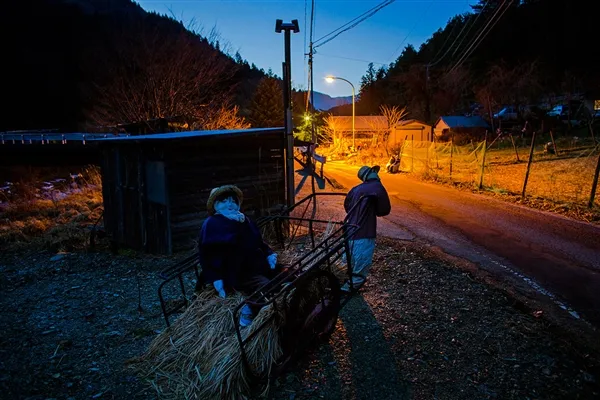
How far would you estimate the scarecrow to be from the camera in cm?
322

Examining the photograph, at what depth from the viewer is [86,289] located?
6.06 metres

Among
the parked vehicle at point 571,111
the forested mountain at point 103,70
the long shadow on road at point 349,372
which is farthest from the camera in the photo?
the parked vehicle at point 571,111

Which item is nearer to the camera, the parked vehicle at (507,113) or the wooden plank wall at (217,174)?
the wooden plank wall at (217,174)

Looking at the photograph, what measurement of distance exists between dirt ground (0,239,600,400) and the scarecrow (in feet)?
3.02

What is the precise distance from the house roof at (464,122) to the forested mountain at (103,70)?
23938mm

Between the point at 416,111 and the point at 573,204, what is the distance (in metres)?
54.7

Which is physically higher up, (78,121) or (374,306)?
(78,121)

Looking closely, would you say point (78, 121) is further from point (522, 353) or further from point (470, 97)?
point (470, 97)

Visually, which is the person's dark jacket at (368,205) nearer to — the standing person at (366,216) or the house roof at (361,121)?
the standing person at (366,216)

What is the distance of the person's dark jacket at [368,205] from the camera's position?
15.9 feet

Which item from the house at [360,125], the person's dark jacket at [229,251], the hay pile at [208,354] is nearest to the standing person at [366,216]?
the person's dark jacket at [229,251]

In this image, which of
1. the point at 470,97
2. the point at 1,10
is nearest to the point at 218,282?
the point at 1,10

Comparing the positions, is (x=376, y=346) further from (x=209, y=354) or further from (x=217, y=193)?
(x=217, y=193)

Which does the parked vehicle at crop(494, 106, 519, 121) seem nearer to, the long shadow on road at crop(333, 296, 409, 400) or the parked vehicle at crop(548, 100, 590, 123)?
the parked vehicle at crop(548, 100, 590, 123)
